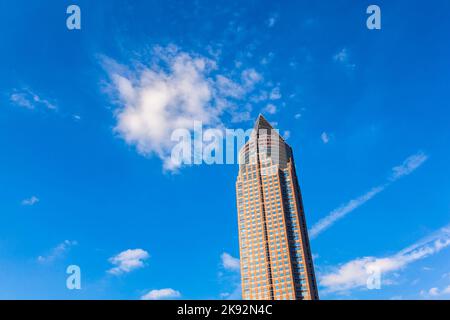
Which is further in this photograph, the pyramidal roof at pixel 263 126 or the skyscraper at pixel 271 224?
the pyramidal roof at pixel 263 126

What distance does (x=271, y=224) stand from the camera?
151 m

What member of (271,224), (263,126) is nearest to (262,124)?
(263,126)

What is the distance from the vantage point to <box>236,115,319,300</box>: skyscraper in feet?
449

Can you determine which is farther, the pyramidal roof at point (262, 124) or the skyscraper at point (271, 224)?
the pyramidal roof at point (262, 124)

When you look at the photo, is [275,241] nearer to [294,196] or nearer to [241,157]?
[294,196]

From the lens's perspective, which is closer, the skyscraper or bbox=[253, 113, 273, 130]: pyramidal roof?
the skyscraper

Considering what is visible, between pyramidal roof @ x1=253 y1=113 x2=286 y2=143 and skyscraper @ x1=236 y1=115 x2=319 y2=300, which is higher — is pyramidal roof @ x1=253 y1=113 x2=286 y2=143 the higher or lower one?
the higher one

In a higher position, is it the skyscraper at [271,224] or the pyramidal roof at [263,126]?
the pyramidal roof at [263,126]

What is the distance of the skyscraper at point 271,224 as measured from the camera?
136875 mm

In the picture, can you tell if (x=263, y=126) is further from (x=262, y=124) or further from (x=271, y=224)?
(x=271, y=224)

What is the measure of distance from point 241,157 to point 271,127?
72.9 ft

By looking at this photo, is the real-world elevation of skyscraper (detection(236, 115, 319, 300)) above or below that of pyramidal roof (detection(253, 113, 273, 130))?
below
